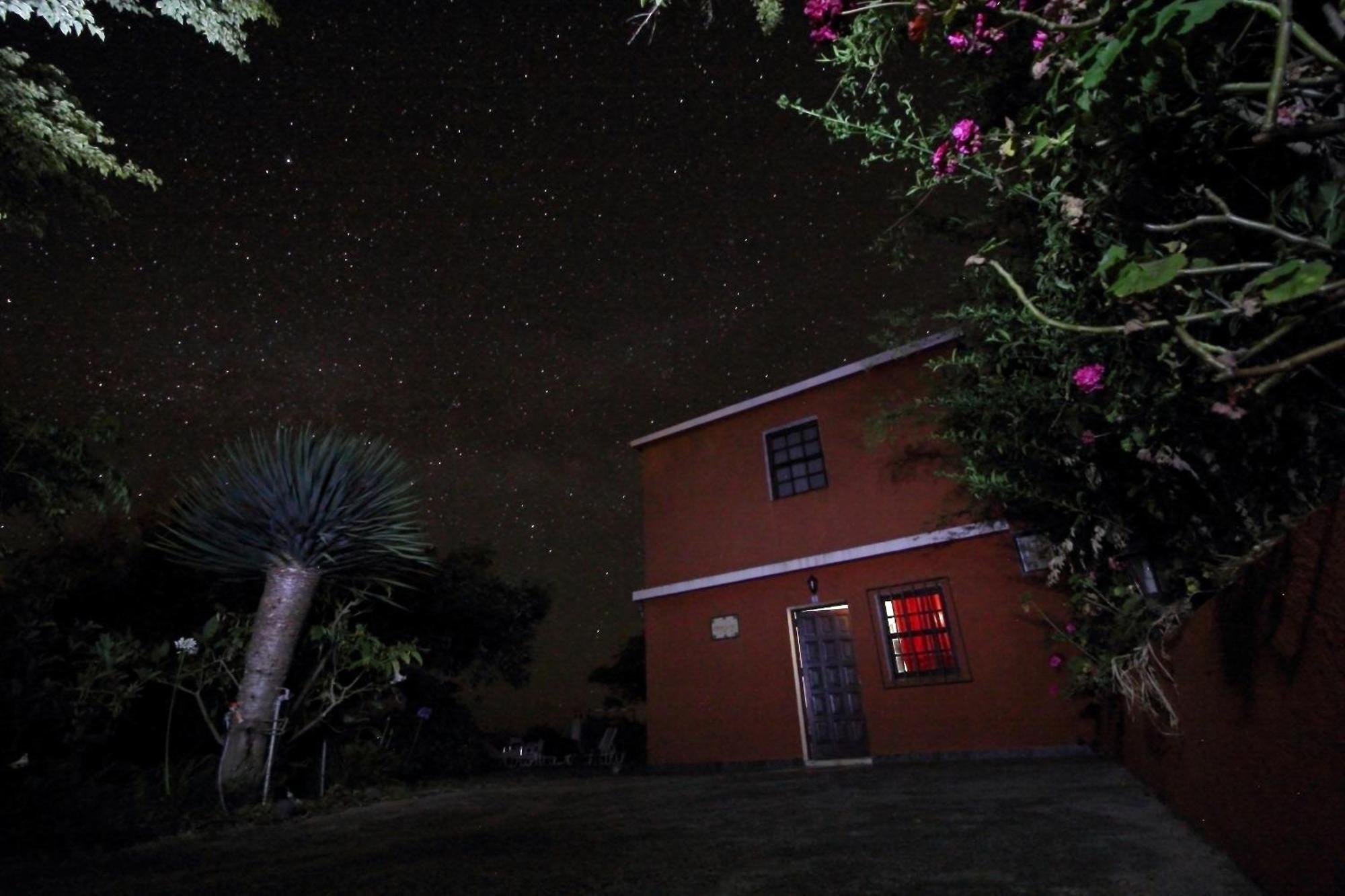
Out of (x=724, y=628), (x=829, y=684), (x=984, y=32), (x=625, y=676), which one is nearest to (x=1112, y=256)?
(x=984, y=32)

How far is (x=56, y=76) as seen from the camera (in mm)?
5746

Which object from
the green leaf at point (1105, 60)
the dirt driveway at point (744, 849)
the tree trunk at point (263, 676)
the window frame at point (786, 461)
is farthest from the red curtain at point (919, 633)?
the green leaf at point (1105, 60)

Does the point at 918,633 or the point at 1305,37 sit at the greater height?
the point at 918,633

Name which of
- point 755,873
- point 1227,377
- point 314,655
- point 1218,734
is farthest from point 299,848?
point 1227,377

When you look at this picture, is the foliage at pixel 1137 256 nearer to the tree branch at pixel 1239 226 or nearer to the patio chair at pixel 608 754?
the tree branch at pixel 1239 226

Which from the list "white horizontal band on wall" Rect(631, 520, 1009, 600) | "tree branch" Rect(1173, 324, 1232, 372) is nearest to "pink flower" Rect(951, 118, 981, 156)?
"tree branch" Rect(1173, 324, 1232, 372)

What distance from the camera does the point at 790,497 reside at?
11.0m

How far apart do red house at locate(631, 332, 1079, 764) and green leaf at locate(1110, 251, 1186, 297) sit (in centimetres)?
771

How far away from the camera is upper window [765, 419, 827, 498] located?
35.8 feet

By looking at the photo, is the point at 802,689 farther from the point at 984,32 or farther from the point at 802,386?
the point at 984,32

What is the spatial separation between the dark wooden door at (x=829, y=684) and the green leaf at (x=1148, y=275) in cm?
957

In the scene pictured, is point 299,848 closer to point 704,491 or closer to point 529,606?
point 704,491

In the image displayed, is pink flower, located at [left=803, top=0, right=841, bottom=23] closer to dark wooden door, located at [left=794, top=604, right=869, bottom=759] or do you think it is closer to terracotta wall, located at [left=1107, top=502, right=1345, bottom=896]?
terracotta wall, located at [left=1107, top=502, right=1345, bottom=896]

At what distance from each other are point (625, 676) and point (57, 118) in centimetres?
1757
